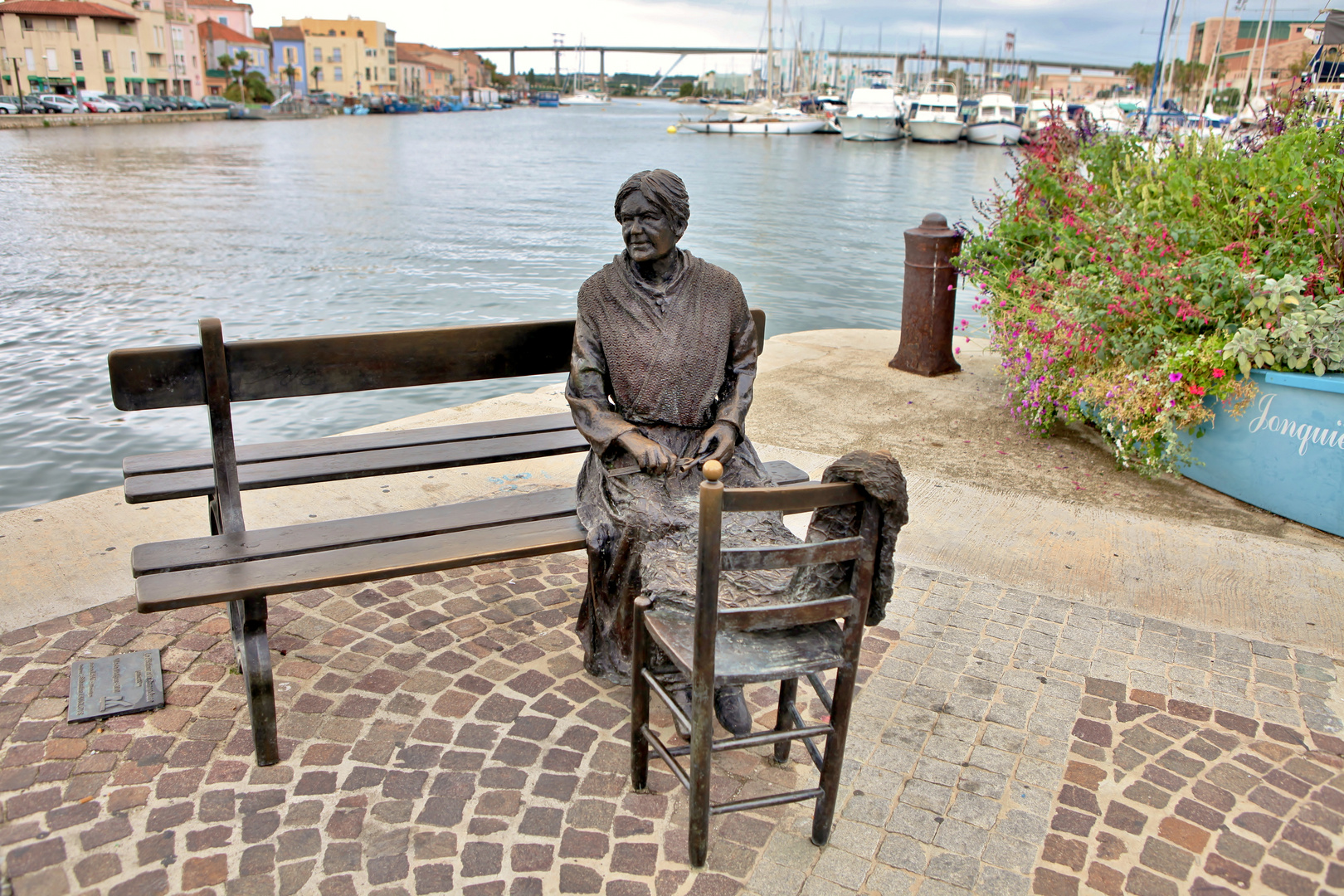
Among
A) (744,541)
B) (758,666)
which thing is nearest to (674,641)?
(758,666)

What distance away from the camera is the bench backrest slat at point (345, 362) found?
3.32 m

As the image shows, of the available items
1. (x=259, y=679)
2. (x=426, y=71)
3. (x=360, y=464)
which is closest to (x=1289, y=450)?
(x=360, y=464)

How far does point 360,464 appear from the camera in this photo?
12.8ft

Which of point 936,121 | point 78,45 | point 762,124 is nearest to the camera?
point 936,121

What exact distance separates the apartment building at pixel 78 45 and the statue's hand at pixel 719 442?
7571cm

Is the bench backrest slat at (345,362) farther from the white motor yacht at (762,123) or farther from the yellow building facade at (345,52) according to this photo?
the yellow building facade at (345,52)

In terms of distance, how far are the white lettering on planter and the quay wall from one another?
62.6 m

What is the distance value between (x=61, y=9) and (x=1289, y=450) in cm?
8546

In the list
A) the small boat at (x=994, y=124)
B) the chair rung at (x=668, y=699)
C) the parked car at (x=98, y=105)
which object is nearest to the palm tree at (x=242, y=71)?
the parked car at (x=98, y=105)

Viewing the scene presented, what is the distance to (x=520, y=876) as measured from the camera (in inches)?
103

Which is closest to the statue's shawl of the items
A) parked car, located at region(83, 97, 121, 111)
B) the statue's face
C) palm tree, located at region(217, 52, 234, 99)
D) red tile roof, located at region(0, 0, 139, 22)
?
the statue's face

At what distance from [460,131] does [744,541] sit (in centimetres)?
8279

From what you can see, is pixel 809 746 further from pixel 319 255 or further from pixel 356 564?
pixel 319 255

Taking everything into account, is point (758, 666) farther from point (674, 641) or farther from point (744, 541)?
point (744, 541)
